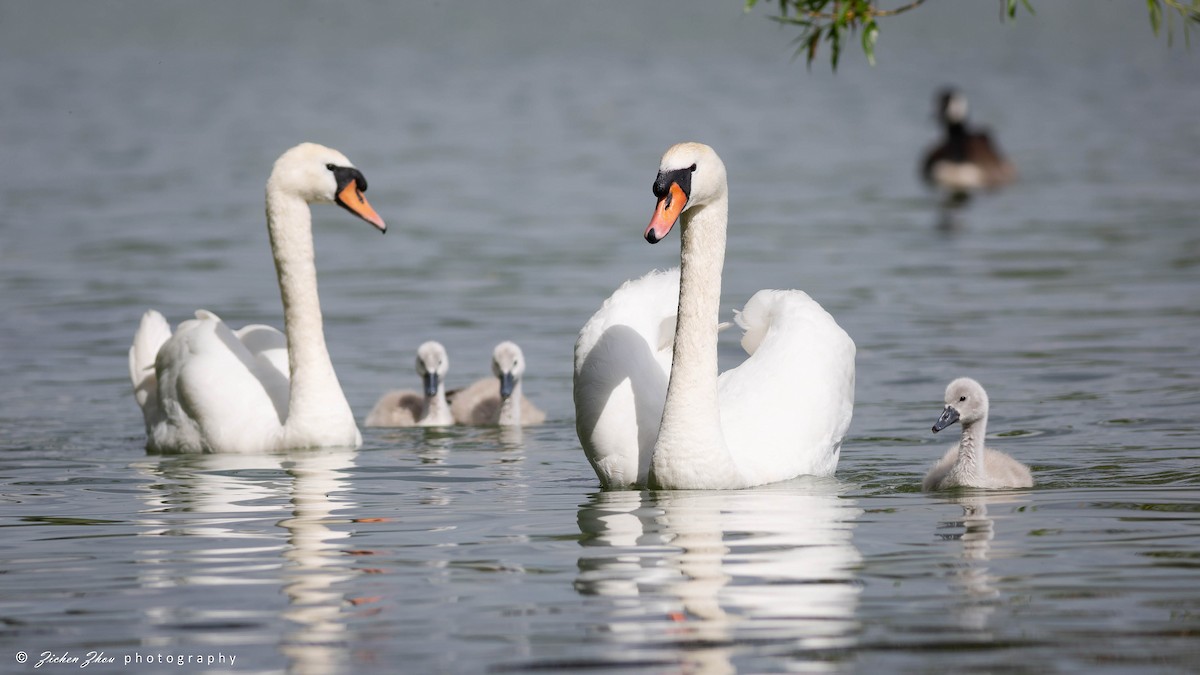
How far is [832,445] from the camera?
933cm

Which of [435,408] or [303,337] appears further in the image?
[435,408]

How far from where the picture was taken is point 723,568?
7.16m

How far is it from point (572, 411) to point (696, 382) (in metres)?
3.94

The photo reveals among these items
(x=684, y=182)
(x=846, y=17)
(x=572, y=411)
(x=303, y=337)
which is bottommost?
(x=572, y=411)

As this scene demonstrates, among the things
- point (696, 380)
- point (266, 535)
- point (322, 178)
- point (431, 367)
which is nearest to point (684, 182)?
point (696, 380)

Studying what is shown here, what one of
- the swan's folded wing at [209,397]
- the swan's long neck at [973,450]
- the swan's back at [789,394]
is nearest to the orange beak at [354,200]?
the swan's folded wing at [209,397]

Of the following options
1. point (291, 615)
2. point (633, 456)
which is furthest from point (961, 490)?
point (291, 615)

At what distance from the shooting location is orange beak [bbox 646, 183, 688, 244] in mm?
7931

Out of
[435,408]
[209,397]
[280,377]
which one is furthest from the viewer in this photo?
[435,408]

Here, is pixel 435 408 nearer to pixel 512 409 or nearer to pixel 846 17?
pixel 512 409

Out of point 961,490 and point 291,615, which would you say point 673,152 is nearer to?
point 961,490

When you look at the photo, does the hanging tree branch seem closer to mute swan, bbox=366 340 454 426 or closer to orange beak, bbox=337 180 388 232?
orange beak, bbox=337 180 388 232

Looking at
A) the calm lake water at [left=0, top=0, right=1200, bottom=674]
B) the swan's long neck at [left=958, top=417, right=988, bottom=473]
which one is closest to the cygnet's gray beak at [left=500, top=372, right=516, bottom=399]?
the calm lake water at [left=0, top=0, right=1200, bottom=674]

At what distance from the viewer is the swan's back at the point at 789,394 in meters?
8.99
